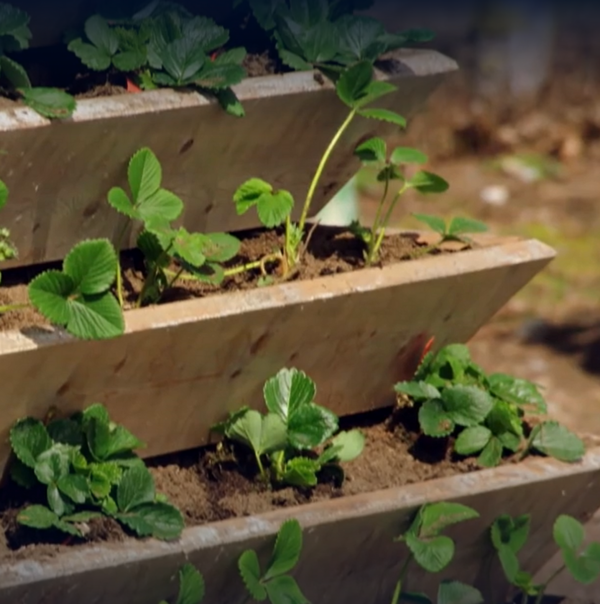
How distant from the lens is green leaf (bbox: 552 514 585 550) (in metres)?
1.69

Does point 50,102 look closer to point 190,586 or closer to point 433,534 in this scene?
point 190,586

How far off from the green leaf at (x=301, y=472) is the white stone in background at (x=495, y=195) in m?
3.20

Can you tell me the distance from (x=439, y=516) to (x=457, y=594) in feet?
0.51

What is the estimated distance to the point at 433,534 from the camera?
160 cm

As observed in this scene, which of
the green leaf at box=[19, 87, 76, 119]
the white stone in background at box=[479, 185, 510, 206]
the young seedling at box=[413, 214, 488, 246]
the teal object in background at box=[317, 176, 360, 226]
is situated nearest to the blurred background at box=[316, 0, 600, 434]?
the white stone in background at box=[479, 185, 510, 206]

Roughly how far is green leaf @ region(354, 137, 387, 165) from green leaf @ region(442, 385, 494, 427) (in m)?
0.35

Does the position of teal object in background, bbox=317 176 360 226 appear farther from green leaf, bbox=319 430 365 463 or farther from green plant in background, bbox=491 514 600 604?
green plant in background, bbox=491 514 600 604

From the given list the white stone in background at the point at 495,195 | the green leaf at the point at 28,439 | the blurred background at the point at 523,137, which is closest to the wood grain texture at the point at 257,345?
the green leaf at the point at 28,439

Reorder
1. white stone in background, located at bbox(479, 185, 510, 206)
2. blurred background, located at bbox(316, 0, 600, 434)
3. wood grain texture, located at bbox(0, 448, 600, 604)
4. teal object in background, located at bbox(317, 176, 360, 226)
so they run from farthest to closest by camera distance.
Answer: white stone in background, located at bbox(479, 185, 510, 206)
blurred background, located at bbox(316, 0, 600, 434)
teal object in background, located at bbox(317, 176, 360, 226)
wood grain texture, located at bbox(0, 448, 600, 604)

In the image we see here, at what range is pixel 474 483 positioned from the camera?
167 centimetres

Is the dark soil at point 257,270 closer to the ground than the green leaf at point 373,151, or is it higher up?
closer to the ground

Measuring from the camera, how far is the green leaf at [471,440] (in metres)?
1.73

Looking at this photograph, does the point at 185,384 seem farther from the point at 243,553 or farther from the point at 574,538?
the point at 574,538

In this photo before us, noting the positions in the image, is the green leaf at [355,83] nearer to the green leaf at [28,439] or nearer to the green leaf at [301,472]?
the green leaf at [301,472]
